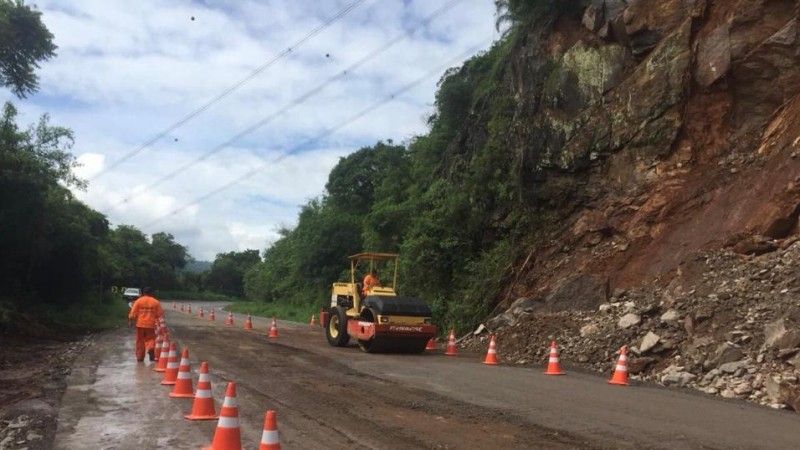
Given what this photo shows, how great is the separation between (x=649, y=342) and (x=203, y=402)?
921 cm

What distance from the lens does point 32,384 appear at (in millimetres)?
11062

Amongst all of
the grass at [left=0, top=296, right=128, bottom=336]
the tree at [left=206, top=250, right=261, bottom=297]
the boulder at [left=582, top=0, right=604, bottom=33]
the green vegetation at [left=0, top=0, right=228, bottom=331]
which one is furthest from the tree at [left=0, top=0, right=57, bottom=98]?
the tree at [left=206, top=250, right=261, bottom=297]

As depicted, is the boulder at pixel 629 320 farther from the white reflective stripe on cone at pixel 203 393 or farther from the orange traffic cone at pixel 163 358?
the white reflective stripe on cone at pixel 203 393

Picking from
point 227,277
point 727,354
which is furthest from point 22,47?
point 227,277

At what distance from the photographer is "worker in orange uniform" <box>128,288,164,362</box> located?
14148 millimetres

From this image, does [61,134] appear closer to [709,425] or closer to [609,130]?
[609,130]

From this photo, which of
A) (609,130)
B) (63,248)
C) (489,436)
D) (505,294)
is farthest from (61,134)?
(489,436)

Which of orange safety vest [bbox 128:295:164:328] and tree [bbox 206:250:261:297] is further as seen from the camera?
tree [bbox 206:250:261:297]

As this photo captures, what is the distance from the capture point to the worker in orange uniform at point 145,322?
1415cm

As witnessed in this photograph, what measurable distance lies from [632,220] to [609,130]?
319 cm

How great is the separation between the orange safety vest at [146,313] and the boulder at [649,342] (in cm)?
989

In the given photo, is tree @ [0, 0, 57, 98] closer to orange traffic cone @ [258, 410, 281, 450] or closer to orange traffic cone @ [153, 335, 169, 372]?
orange traffic cone @ [153, 335, 169, 372]

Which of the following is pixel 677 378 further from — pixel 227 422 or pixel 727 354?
pixel 227 422

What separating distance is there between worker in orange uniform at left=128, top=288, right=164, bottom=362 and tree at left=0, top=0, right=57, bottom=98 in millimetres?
18933
